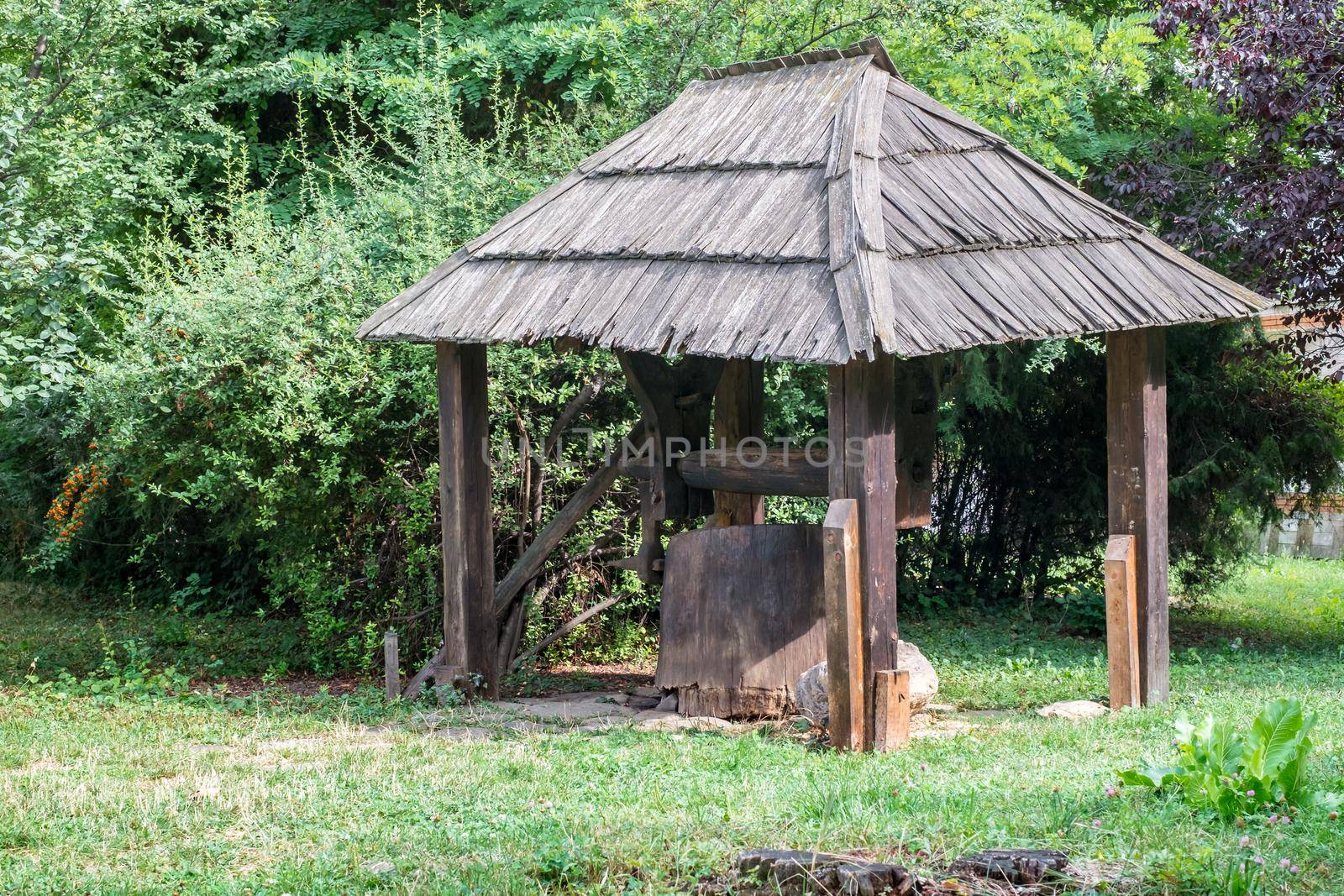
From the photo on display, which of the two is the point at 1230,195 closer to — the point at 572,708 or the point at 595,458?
the point at 595,458

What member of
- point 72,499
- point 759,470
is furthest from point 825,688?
point 72,499

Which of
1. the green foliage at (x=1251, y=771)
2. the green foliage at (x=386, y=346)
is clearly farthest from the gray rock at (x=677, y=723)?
the green foliage at (x=1251, y=771)

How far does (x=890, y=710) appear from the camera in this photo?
620cm

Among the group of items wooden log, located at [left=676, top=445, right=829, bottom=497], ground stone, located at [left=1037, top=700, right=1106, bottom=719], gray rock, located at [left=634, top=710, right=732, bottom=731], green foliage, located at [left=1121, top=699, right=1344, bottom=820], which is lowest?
gray rock, located at [left=634, top=710, right=732, bottom=731]

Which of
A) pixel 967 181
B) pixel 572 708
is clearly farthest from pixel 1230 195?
pixel 572 708

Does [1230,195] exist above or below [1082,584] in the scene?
above

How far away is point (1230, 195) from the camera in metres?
9.67

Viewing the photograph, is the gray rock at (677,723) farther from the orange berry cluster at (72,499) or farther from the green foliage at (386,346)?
the orange berry cluster at (72,499)

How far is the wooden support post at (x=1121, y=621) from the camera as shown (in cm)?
724

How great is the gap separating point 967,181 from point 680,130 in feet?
5.56

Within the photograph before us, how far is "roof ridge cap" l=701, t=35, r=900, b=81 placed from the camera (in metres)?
7.41

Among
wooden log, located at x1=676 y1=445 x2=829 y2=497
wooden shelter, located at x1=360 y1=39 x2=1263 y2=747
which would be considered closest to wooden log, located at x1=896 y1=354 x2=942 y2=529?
wooden shelter, located at x1=360 y1=39 x2=1263 y2=747

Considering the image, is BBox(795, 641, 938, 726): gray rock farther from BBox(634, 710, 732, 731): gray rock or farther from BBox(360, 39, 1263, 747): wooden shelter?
BBox(634, 710, 732, 731): gray rock

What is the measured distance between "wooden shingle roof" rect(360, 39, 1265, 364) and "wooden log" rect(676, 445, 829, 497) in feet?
4.14
